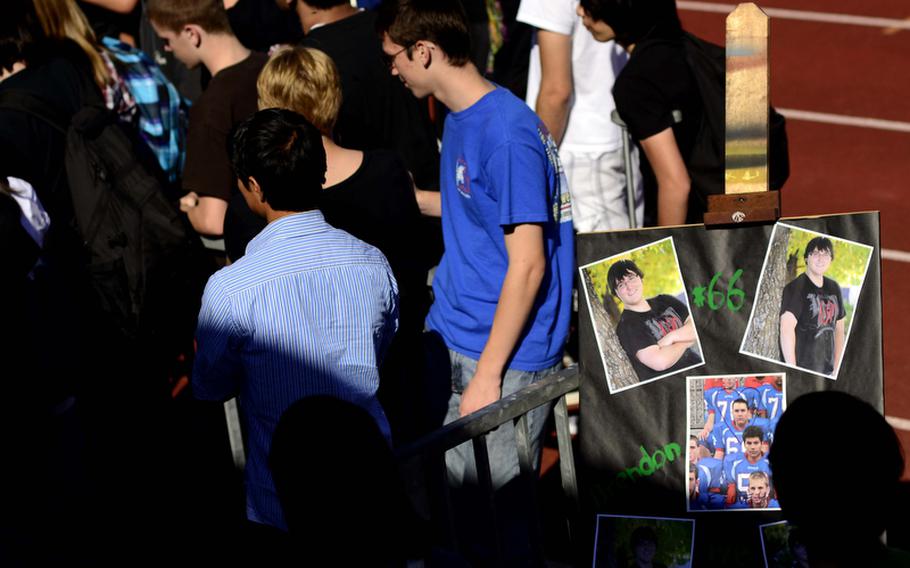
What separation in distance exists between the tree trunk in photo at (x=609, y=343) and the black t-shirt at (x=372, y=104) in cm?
155

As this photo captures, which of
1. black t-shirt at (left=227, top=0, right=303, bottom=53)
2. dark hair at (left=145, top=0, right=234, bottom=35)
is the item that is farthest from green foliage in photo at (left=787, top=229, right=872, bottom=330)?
black t-shirt at (left=227, top=0, right=303, bottom=53)

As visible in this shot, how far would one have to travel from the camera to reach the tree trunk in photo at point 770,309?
2.97 metres

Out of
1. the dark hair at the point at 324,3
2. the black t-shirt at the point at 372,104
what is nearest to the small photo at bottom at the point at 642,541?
the black t-shirt at the point at 372,104

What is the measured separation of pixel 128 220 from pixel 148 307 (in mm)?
357

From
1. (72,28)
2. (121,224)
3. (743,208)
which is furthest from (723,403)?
(72,28)

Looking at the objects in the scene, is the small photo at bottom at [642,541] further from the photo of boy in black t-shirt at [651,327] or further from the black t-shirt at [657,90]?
the black t-shirt at [657,90]

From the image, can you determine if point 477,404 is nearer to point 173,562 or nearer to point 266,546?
point 266,546

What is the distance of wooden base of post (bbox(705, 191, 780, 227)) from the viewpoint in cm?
294

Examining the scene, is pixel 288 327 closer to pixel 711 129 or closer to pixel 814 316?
pixel 814 316

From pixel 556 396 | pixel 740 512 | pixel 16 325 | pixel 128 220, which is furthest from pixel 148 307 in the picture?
pixel 740 512

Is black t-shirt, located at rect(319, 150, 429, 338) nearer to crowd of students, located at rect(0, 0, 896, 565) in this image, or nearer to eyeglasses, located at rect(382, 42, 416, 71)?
crowd of students, located at rect(0, 0, 896, 565)

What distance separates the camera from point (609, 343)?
308 cm

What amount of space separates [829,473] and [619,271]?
112 cm

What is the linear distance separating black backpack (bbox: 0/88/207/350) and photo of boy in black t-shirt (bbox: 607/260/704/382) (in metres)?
2.06
